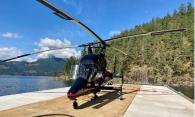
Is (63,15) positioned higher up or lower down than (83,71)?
higher up

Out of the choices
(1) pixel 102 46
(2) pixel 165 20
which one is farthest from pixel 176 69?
(1) pixel 102 46

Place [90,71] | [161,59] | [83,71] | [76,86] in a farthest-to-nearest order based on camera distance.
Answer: [161,59]
[90,71]
[83,71]
[76,86]

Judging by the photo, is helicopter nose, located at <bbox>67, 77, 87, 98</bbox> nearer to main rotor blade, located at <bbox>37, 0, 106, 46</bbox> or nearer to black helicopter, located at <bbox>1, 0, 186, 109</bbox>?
black helicopter, located at <bbox>1, 0, 186, 109</bbox>

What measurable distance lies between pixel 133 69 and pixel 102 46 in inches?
3767

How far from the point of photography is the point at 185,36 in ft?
375

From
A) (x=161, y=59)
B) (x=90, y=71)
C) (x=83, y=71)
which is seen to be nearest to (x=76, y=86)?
(x=83, y=71)

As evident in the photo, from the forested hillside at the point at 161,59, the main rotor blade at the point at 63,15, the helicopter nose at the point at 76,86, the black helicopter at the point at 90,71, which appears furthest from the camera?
the forested hillside at the point at 161,59

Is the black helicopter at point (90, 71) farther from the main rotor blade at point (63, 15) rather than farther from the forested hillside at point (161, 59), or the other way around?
the forested hillside at point (161, 59)

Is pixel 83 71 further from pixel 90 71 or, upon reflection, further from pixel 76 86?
pixel 76 86

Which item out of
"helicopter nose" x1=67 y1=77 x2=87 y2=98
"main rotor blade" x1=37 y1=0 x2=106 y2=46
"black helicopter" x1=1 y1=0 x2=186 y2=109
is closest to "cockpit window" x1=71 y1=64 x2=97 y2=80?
"black helicopter" x1=1 y1=0 x2=186 y2=109

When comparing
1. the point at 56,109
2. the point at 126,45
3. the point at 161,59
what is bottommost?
the point at 56,109

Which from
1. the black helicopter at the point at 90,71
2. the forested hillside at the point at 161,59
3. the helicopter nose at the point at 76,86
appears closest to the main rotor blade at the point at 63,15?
the black helicopter at the point at 90,71

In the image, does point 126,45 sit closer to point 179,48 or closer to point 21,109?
point 179,48

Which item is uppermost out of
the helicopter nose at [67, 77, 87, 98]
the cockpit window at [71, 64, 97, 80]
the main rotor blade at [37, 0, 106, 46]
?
the main rotor blade at [37, 0, 106, 46]
